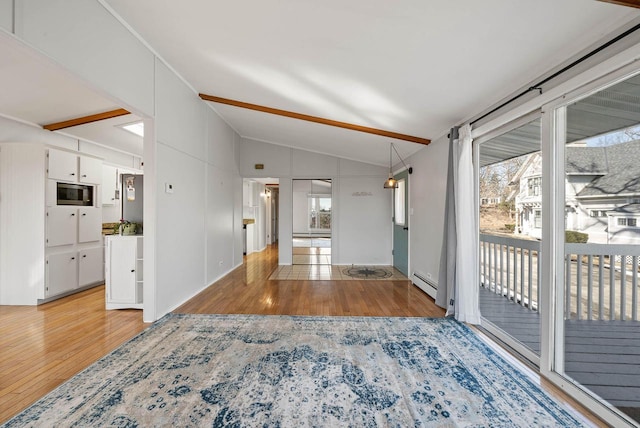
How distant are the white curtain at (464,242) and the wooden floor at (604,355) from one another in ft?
1.48

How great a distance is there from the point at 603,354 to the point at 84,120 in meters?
6.80

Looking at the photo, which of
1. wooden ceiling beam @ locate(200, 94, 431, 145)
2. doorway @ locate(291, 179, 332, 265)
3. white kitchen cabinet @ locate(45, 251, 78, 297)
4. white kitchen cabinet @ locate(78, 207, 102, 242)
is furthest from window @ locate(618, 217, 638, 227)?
white kitchen cabinet @ locate(78, 207, 102, 242)

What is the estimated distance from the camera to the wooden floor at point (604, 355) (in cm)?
197

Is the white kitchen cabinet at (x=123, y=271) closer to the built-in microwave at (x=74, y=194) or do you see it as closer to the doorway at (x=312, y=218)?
the built-in microwave at (x=74, y=194)

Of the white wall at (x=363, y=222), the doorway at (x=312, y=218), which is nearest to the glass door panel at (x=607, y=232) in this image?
the white wall at (x=363, y=222)

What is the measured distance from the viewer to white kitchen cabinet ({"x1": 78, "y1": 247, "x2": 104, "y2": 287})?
4.47 m

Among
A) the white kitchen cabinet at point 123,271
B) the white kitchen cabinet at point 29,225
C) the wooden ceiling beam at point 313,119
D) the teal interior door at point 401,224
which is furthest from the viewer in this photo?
the teal interior door at point 401,224

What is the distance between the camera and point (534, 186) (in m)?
2.83

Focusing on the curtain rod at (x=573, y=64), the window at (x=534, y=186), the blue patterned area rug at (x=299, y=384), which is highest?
the curtain rod at (x=573, y=64)

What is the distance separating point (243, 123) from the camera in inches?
226

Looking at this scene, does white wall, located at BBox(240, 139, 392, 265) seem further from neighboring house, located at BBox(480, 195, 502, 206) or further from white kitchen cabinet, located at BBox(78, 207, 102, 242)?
neighboring house, located at BBox(480, 195, 502, 206)

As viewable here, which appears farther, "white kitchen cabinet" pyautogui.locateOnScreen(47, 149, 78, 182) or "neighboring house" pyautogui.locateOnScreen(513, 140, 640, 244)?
"white kitchen cabinet" pyautogui.locateOnScreen(47, 149, 78, 182)

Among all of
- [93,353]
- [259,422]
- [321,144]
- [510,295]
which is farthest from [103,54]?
[510,295]

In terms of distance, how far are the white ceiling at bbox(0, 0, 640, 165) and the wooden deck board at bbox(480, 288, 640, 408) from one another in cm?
238
